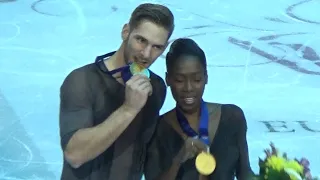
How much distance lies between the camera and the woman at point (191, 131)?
1816 millimetres

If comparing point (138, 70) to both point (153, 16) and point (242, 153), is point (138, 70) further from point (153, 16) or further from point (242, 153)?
point (242, 153)

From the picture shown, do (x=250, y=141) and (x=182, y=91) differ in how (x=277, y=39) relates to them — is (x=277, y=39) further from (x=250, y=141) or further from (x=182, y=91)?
(x=182, y=91)

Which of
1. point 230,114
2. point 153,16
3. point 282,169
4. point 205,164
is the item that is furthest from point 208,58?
point 282,169

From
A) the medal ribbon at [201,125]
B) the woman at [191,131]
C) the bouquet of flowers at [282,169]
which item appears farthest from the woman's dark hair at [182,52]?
the bouquet of flowers at [282,169]

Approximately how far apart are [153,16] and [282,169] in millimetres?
634

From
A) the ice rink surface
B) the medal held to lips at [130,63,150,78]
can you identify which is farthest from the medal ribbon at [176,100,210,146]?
the ice rink surface

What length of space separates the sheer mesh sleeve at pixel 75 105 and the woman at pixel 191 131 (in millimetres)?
255

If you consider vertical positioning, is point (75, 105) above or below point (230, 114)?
above

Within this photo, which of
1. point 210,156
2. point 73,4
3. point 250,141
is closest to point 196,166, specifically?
point 210,156

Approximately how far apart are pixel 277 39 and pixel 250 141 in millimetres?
1528

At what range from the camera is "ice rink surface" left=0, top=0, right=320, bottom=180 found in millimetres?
3342

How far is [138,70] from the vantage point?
5.60 feet

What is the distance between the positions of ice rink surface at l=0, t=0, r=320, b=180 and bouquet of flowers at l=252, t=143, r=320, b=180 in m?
1.54

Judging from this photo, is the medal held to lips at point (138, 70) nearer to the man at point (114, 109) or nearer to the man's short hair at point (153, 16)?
the man at point (114, 109)
